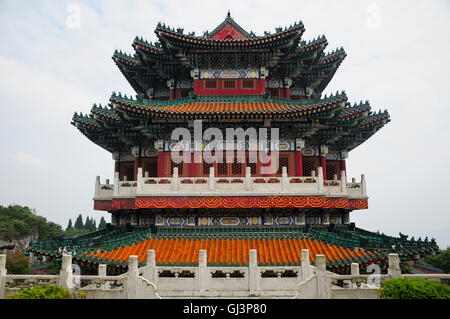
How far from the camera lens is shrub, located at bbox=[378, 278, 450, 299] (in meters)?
7.70

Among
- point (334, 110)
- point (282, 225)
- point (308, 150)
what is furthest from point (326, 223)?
point (334, 110)

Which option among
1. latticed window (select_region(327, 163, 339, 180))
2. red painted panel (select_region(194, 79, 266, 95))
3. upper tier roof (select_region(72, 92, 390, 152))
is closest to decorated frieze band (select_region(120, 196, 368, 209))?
upper tier roof (select_region(72, 92, 390, 152))

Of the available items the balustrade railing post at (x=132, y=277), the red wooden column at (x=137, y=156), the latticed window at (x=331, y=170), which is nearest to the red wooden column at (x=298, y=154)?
the latticed window at (x=331, y=170)

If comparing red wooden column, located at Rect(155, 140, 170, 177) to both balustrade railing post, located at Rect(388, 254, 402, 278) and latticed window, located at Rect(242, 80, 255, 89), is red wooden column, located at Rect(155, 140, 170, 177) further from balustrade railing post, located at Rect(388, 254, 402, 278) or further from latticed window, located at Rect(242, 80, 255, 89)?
balustrade railing post, located at Rect(388, 254, 402, 278)

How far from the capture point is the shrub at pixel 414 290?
770 centimetres

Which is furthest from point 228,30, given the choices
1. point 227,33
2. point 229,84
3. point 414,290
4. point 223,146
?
→ point 414,290

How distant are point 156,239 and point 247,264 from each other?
430cm

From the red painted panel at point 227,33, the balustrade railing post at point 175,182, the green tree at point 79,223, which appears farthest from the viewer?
the green tree at point 79,223

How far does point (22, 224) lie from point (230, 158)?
7626cm

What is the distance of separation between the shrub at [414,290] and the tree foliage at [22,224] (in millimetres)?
80679

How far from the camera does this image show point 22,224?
73812mm

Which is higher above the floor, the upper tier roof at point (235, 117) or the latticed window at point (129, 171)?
the upper tier roof at point (235, 117)

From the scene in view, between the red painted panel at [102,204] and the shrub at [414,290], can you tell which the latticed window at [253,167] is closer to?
the red painted panel at [102,204]
